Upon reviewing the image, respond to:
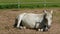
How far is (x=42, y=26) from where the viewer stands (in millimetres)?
10828

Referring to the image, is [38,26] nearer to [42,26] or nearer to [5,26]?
[42,26]

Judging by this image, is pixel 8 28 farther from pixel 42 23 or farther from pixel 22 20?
pixel 42 23

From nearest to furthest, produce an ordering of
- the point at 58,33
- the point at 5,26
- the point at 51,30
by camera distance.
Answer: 1. the point at 58,33
2. the point at 51,30
3. the point at 5,26

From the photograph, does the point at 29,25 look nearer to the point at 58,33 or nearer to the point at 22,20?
the point at 22,20

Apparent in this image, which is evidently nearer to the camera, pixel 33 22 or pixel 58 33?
pixel 58 33

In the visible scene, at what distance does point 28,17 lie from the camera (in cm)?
1123

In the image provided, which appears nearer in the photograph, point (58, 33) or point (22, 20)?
point (58, 33)

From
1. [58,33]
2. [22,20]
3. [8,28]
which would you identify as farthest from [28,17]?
[58,33]

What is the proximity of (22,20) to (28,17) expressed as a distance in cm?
37

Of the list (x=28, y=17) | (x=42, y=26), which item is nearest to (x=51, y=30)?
(x=42, y=26)

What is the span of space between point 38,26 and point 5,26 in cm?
181

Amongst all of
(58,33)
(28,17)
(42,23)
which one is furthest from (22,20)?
(58,33)

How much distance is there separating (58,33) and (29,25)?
1586 mm

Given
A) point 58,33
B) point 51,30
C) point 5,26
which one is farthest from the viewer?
point 5,26
